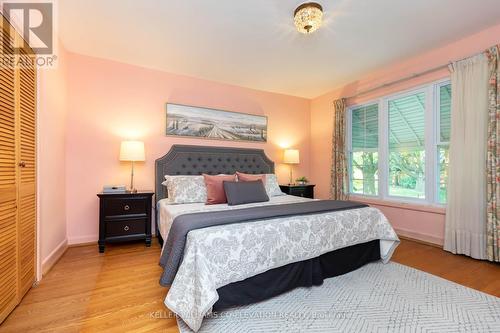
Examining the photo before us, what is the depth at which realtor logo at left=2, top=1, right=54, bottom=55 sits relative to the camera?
178cm

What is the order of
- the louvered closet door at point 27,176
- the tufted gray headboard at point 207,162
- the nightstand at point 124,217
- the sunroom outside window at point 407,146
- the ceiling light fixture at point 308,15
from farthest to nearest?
the tufted gray headboard at point 207,162 → the sunroom outside window at point 407,146 → the nightstand at point 124,217 → the ceiling light fixture at point 308,15 → the louvered closet door at point 27,176

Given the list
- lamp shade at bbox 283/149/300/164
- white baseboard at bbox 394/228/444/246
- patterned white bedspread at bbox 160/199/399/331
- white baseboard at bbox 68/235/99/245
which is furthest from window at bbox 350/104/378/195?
white baseboard at bbox 68/235/99/245

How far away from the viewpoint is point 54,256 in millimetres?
2559

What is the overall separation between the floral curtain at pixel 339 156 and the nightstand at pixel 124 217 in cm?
312

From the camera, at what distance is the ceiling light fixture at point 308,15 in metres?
2.13

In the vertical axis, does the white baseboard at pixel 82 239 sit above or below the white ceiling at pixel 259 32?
below

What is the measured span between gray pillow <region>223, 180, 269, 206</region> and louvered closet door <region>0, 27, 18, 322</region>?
6.07ft

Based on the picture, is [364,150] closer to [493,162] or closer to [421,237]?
[421,237]

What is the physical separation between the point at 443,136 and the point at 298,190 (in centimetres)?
220

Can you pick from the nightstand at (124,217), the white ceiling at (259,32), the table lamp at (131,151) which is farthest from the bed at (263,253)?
the white ceiling at (259,32)

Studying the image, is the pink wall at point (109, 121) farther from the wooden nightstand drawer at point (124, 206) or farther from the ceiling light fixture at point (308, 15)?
the ceiling light fixture at point (308, 15)

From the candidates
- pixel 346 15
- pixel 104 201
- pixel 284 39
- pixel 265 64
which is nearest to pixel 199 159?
pixel 104 201

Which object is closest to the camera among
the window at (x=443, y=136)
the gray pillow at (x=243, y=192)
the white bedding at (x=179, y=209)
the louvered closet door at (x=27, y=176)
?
the louvered closet door at (x=27, y=176)

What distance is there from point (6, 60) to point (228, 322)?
2388 mm
